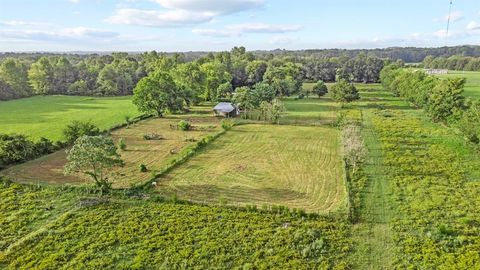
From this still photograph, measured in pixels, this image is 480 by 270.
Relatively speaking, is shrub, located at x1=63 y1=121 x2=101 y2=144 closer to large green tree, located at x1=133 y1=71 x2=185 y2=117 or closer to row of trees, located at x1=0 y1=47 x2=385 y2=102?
large green tree, located at x1=133 y1=71 x2=185 y2=117

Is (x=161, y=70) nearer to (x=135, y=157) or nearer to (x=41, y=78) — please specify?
(x=41, y=78)

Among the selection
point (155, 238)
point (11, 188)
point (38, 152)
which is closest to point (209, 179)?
point (155, 238)

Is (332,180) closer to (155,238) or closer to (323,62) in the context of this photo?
(155,238)

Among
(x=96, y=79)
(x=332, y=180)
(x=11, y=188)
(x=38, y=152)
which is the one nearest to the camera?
(x=11, y=188)

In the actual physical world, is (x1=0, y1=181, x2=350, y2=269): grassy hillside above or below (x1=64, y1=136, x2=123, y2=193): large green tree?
below

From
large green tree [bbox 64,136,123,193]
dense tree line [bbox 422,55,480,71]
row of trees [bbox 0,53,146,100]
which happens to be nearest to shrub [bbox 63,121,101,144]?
large green tree [bbox 64,136,123,193]

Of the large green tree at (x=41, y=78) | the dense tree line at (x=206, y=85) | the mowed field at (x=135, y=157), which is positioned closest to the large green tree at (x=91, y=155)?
the mowed field at (x=135, y=157)

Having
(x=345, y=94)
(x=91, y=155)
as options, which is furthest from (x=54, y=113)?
(x=345, y=94)
